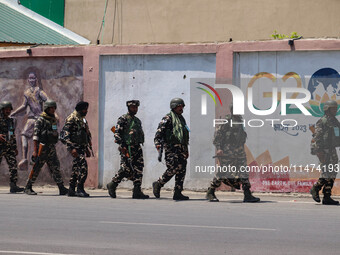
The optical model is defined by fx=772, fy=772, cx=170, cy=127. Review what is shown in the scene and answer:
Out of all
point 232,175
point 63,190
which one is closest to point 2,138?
point 63,190

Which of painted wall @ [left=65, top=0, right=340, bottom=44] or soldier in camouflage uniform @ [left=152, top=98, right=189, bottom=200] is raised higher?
painted wall @ [left=65, top=0, right=340, bottom=44]

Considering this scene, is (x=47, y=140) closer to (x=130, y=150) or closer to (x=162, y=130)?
(x=130, y=150)

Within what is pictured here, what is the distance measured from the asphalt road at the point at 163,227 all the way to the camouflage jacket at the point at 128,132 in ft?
3.80

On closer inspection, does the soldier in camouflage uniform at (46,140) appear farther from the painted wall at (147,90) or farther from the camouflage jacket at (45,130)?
→ the painted wall at (147,90)

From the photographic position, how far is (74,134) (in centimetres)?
1547

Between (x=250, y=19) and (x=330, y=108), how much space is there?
1268 centimetres

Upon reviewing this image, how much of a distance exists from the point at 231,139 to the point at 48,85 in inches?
228

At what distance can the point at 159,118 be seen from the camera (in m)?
17.9

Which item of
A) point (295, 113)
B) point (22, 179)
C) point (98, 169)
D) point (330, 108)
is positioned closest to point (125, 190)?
point (98, 169)

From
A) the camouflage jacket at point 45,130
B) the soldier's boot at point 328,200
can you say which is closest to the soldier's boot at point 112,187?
the camouflage jacket at point 45,130

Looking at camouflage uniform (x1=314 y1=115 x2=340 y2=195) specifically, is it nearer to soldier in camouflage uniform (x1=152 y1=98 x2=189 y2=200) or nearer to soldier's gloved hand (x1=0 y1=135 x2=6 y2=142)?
soldier in camouflage uniform (x1=152 y1=98 x2=189 y2=200)

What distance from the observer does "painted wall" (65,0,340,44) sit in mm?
26328

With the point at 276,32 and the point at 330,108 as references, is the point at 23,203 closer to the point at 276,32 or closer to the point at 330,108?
the point at 330,108

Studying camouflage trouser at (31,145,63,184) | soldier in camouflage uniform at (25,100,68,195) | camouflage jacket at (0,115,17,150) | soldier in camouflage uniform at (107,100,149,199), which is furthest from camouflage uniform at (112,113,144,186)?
camouflage jacket at (0,115,17,150)
